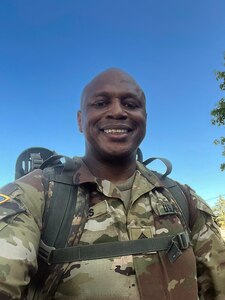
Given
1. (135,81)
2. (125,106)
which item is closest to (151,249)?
(125,106)

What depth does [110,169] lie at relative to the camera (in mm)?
2059

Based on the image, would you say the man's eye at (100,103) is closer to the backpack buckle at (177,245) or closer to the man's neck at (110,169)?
the man's neck at (110,169)

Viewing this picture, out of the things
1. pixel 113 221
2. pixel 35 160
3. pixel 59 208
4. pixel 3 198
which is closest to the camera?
pixel 3 198

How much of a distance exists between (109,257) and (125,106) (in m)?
0.90

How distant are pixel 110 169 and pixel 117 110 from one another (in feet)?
1.22

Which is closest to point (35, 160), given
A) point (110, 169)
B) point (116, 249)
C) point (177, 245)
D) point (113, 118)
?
point (110, 169)

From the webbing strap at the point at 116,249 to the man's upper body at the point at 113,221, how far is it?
0.03 metres

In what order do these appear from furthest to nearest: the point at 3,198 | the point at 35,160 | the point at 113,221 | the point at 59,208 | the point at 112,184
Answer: the point at 35,160 → the point at 112,184 → the point at 113,221 → the point at 59,208 → the point at 3,198

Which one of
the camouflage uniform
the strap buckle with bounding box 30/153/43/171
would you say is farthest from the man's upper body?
the strap buckle with bounding box 30/153/43/171

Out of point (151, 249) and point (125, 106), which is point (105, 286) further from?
point (125, 106)

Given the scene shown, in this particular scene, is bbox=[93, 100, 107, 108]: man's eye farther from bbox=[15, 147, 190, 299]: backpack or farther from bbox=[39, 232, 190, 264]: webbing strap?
bbox=[39, 232, 190, 264]: webbing strap

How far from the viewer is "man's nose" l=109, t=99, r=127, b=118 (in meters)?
1.95

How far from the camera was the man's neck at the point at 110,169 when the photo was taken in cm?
204

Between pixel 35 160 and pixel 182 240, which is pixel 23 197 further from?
pixel 182 240
